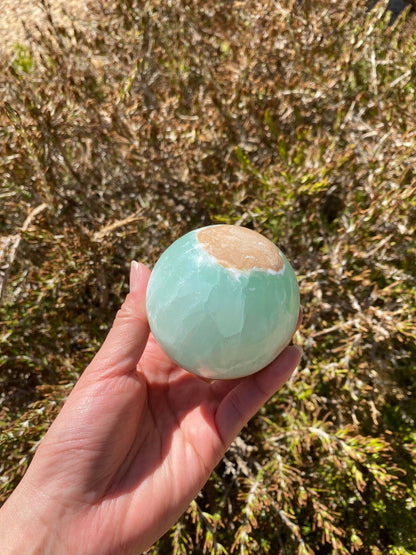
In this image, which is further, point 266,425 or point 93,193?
point 93,193

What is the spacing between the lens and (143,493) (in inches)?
71.7

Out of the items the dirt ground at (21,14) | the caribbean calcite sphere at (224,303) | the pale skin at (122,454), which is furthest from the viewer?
the dirt ground at (21,14)

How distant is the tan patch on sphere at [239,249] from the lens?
1617 mm

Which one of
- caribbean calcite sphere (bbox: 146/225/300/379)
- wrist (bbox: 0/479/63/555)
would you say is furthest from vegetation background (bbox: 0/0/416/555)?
caribbean calcite sphere (bbox: 146/225/300/379)

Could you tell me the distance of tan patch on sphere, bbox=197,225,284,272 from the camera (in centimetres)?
162

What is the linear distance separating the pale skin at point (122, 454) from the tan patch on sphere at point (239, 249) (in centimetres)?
44

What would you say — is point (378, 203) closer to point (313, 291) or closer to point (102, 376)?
point (313, 291)

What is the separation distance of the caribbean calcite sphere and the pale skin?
0.91ft

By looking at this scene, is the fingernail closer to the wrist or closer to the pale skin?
the pale skin

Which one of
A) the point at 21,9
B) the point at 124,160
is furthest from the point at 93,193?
the point at 21,9

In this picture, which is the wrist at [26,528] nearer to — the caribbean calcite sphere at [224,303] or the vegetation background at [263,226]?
the vegetation background at [263,226]

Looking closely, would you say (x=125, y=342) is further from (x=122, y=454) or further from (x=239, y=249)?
(x=239, y=249)

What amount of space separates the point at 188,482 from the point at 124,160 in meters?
2.10

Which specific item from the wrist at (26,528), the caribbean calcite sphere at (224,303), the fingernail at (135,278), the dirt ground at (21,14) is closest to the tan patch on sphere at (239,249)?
the caribbean calcite sphere at (224,303)
